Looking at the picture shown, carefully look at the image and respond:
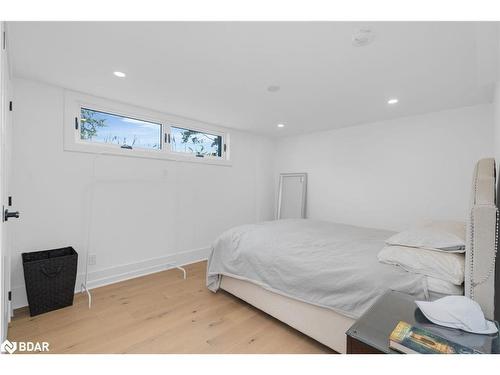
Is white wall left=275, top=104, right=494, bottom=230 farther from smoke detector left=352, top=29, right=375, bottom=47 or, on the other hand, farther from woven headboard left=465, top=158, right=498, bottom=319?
smoke detector left=352, top=29, right=375, bottom=47

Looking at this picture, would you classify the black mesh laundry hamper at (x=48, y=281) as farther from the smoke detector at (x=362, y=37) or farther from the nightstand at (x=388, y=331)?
the smoke detector at (x=362, y=37)

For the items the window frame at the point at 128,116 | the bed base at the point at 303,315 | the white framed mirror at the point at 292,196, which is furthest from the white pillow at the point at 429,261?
the window frame at the point at 128,116

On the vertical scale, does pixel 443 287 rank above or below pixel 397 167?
below

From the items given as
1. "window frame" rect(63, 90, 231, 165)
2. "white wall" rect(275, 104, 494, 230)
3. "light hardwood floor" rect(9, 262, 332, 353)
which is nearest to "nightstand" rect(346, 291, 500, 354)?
"light hardwood floor" rect(9, 262, 332, 353)

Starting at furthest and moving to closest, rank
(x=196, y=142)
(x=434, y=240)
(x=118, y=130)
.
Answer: (x=196, y=142), (x=118, y=130), (x=434, y=240)

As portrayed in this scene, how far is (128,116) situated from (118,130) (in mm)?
220

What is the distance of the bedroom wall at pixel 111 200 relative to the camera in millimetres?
2250

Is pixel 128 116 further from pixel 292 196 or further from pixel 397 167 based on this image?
pixel 397 167

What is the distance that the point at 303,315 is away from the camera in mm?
→ 1777

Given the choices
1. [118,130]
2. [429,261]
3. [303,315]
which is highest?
[118,130]

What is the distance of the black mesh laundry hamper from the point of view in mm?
2043

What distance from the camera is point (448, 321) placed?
928mm

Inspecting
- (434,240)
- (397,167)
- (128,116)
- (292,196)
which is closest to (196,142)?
(128,116)

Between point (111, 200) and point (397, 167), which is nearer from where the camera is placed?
point (111, 200)
